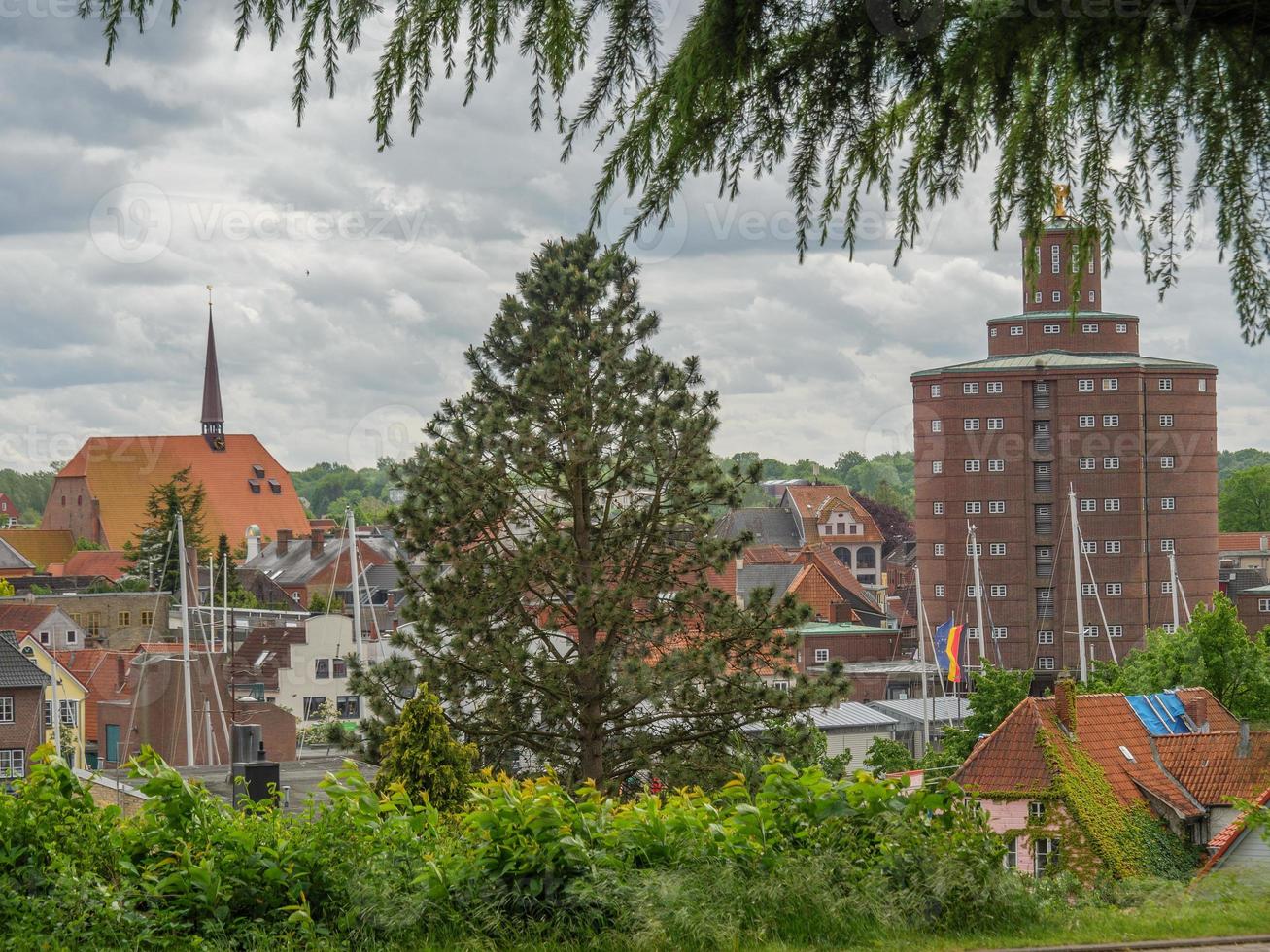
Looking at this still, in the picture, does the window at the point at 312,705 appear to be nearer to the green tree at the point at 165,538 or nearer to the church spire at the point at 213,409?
the green tree at the point at 165,538

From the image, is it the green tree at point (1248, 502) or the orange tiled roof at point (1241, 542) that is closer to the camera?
the orange tiled roof at point (1241, 542)

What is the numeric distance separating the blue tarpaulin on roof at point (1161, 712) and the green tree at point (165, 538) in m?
61.7

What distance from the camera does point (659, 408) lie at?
21656 millimetres

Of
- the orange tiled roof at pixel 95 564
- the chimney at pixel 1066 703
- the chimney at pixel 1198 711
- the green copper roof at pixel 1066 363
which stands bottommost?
the chimney at pixel 1198 711

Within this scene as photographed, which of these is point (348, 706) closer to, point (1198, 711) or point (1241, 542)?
point (1198, 711)

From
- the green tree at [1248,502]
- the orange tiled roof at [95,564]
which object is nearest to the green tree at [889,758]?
the orange tiled roof at [95,564]

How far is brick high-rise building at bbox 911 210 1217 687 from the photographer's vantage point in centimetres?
8038

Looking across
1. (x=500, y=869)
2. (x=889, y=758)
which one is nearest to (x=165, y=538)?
(x=889, y=758)

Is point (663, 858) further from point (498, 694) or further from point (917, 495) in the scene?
point (917, 495)

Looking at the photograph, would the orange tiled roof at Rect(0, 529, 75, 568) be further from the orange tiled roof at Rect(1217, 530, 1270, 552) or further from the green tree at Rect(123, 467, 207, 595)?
the orange tiled roof at Rect(1217, 530, 1270, 552)

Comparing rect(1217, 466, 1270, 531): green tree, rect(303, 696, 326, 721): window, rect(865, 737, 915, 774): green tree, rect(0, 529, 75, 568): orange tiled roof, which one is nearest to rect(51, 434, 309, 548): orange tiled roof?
rect(0, 529, 75, 568): orange tiled roof

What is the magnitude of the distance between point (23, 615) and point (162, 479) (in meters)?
66.0

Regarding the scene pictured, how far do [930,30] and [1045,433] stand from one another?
269 ft

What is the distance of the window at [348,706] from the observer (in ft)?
186
